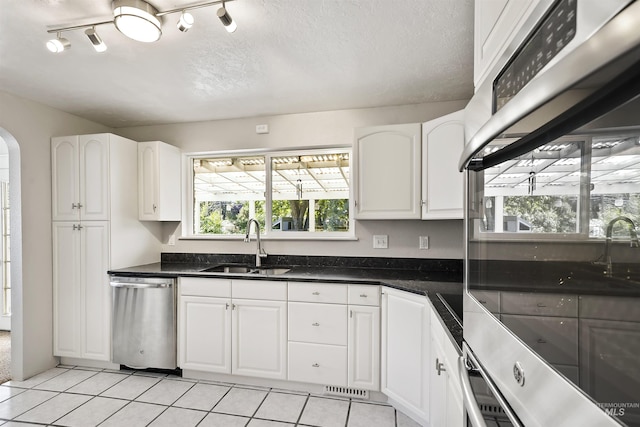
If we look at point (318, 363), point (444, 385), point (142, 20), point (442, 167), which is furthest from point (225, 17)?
point (318, 363)

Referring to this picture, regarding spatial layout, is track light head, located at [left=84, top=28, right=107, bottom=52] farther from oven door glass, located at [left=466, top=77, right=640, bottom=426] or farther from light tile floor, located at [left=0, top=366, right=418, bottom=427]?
light tile floor, located at [left=0, top=366, right=418, bottom=427]

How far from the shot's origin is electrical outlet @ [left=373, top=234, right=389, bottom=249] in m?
2.93

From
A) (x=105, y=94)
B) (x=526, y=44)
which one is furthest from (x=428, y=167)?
(x=105, y=94)

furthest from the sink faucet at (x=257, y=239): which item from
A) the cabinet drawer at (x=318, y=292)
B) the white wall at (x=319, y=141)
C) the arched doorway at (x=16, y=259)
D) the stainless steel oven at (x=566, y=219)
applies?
the stainless steel oven at (x=566, y=219)

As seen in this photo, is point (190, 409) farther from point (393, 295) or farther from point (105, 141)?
point (105, 141)

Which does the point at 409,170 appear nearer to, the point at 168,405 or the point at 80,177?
the point at 168,405

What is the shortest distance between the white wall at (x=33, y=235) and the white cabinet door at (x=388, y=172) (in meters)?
2.80

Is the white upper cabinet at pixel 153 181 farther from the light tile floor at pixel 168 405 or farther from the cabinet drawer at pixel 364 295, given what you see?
the cabinet drawer at pixel 364 295

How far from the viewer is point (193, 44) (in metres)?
1.92

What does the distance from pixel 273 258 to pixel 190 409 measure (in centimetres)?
139

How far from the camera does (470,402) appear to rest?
656 millimetres

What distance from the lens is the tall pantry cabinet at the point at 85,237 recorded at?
9.46 ft

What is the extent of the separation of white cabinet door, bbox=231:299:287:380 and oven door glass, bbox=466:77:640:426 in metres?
2.19

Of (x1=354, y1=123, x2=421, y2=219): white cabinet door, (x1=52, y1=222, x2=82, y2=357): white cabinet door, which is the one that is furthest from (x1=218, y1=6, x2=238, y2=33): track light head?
(x1=52, y1=222, x2=82, y2=357): white cabinet door
